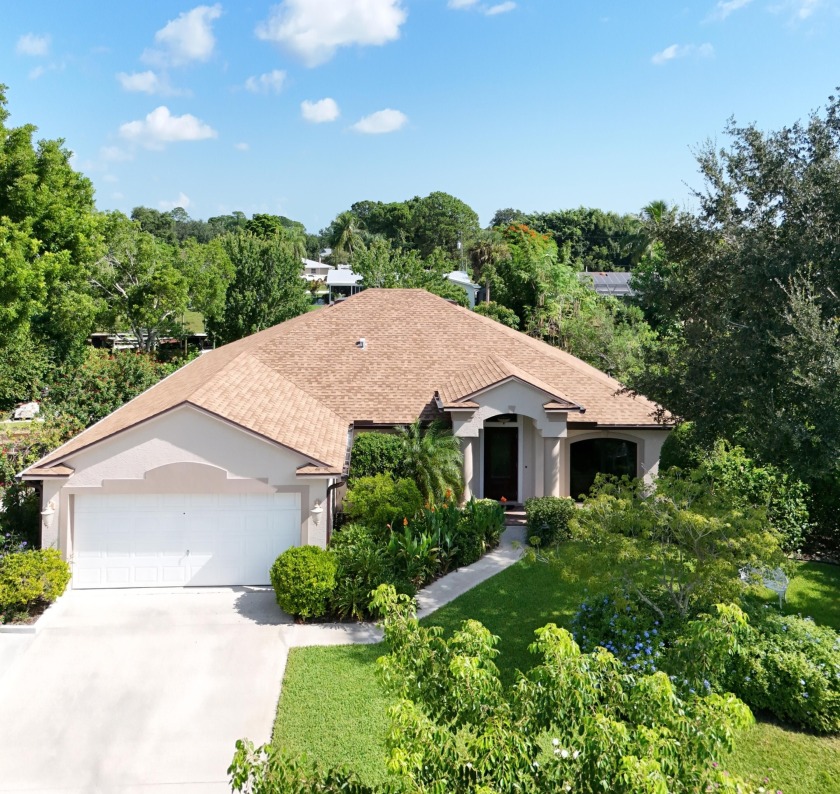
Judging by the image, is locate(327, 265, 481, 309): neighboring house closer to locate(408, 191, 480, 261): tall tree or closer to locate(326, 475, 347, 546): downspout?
locate(408, 191, 480, 261): tall tree

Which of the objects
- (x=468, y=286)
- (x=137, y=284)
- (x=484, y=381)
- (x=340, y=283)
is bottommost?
(x=484, y=381)

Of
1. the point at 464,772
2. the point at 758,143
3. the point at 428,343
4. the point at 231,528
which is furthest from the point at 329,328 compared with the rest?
the point at 464,772

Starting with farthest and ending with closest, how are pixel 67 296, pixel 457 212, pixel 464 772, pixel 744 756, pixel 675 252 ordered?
1. pixel 457 212
2. pixel 67 296
3. pixel 675 252
4. pixel 744 756
5. pixel 464 772

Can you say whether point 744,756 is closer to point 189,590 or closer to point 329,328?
point 189,590

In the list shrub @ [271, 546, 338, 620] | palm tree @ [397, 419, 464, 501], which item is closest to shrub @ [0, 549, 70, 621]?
shrub @ [271, 546, 338, 620]

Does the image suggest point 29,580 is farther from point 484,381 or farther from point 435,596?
point 484,381

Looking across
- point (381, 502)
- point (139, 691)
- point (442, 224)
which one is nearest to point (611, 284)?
point (442, 224)
